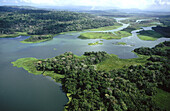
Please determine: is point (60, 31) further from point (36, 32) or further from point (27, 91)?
point (27, 91)

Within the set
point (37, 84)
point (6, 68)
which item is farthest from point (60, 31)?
point (37, 84)

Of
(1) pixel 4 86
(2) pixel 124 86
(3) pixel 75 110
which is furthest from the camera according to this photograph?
(1) pixel 4 86

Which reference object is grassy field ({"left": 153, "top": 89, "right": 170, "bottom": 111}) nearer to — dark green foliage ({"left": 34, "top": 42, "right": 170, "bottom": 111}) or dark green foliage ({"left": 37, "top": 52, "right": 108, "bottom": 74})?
dark green foliage ({"left": 34, "top": 42, "right": 170, "bottom": 111})

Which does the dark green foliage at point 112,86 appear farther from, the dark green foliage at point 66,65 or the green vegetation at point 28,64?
the green vegetation at point 28,64

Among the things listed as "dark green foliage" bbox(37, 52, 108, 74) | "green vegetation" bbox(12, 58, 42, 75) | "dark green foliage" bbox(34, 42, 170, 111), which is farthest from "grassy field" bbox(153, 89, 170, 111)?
"green vegetation" bbox(12, 58, 42, 75)

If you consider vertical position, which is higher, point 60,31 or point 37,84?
point 60,31

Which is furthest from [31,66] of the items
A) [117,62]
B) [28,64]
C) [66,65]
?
[117,62]
